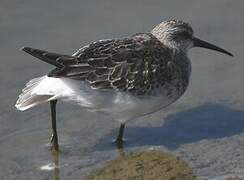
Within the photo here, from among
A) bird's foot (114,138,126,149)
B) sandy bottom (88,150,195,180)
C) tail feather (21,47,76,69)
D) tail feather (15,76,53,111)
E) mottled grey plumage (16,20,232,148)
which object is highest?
tail feather (21,47,76,69)

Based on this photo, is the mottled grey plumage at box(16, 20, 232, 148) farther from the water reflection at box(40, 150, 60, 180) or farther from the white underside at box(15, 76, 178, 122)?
the water reflection at box(40, 150, 60, 180)

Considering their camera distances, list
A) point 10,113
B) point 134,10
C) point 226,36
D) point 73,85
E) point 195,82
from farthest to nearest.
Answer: point 134,10
point 226,36
point 195,82
point 10,113
point 73,85

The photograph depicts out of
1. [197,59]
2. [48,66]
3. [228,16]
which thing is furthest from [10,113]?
[228,16]

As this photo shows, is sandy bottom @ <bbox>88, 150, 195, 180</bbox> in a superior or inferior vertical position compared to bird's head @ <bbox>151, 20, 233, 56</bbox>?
inferior

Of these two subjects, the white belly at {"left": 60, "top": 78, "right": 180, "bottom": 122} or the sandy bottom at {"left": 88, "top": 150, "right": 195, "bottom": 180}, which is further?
the white belly at {"left": 60, "top": 78, "right": 180, "bottom": 122}

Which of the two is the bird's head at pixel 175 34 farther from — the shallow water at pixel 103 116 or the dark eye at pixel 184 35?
the shallow water at pixel 103 116

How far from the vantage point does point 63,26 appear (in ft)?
36.6

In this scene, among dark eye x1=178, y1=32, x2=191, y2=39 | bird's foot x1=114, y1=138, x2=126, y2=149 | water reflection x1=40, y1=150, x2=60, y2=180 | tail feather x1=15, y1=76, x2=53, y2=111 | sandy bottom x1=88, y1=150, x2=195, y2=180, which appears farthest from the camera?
dark eye x1=178, y1=32, x2=191, y2=39

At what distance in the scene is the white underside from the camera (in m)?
8.44

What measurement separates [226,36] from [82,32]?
1.94 metres

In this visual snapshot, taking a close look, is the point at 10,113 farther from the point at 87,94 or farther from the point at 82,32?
the point at 82,32

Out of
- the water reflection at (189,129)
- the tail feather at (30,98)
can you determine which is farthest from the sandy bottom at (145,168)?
the tail feather at (30,98)

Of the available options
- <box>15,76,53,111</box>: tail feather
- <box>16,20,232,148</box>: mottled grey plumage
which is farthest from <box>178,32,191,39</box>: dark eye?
<box>15,76,53,111</box>: tail feather

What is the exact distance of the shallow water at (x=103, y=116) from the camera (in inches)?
331
